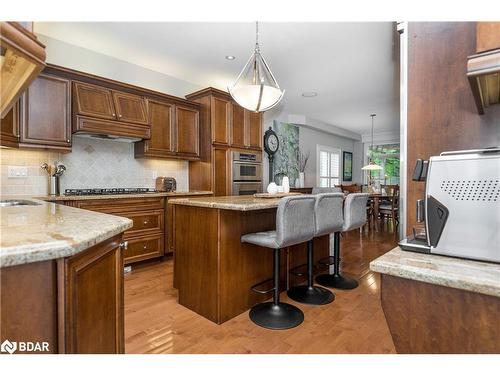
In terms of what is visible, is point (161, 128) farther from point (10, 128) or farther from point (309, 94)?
point (309, 94)

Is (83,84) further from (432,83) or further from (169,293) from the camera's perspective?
(432,83)

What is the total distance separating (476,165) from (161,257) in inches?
139

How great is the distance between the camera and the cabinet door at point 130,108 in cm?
349

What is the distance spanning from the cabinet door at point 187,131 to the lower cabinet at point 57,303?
11.0 ft

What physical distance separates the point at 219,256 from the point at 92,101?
8.15 feet

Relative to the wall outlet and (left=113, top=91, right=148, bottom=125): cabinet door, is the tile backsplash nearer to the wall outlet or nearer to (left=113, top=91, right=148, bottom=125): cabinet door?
the wall outlet

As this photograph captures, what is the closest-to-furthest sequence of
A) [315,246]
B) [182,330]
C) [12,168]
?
[182,330]
[12,168]
[315,246]

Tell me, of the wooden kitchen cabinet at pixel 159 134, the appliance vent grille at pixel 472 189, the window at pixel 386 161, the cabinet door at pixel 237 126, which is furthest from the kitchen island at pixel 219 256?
the window at pixel 386 161

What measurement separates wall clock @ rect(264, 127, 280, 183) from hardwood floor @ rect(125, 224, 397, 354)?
3.45 m

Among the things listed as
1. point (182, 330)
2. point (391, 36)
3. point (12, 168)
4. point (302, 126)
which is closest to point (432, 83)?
point (182, 330)

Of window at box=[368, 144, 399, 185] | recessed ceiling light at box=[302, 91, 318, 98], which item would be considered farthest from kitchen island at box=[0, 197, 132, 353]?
window at box=[368, 144, 399, 185]

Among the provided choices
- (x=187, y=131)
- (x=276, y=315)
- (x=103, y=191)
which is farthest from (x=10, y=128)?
(x=276, y=315)
